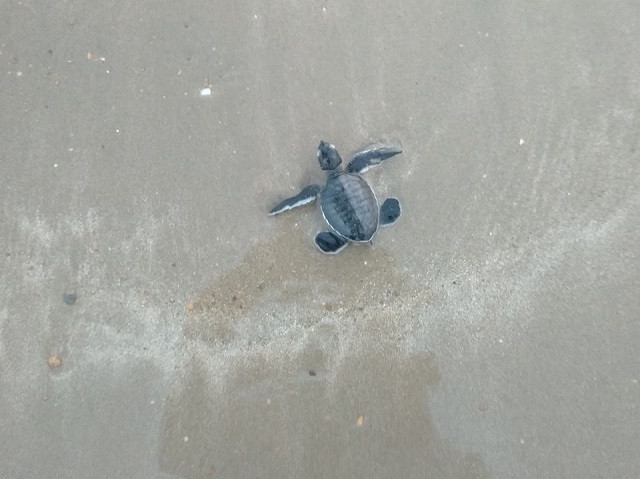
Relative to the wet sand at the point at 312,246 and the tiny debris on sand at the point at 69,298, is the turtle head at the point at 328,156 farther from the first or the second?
the tiny debris on sand at the point at 69,298

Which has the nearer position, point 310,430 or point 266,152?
point 310,430

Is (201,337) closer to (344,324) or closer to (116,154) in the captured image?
(344,324)

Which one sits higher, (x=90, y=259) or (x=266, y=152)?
(x=266, y=152)

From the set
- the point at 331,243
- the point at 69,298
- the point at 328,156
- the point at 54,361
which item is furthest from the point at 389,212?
the point at 54,361

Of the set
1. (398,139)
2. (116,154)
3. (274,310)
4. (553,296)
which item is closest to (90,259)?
(116,154)

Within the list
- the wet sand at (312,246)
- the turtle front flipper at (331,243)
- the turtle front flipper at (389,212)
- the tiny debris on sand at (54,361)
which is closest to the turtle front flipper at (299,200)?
the wet sand at (312,246)

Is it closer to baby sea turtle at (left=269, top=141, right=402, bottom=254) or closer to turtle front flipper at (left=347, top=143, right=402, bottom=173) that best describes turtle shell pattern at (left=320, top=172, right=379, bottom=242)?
baby sea turtle at (left=269, top=141, right=402, bottom=254)
